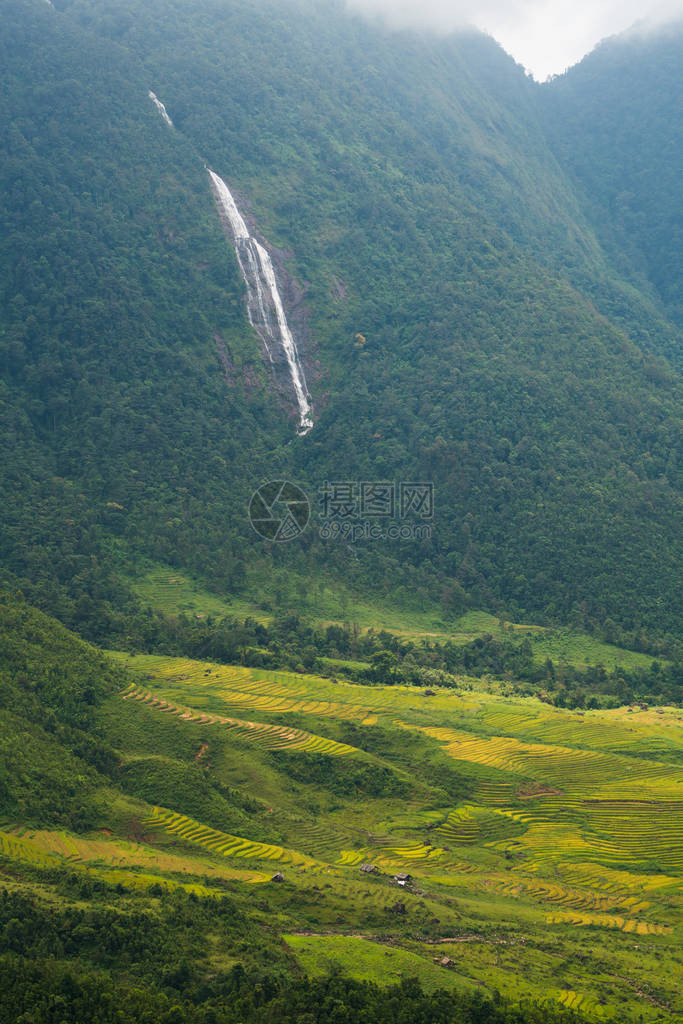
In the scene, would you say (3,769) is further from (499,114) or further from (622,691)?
(499,114)

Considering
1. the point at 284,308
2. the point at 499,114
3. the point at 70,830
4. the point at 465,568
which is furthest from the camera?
the point at 499,114

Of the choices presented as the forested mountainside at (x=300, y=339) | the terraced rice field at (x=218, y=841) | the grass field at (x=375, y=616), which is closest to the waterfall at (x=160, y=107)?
the forested mountainside at (x=300, y=339)

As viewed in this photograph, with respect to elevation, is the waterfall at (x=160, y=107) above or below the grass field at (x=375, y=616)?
above

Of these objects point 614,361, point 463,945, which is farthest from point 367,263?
point 463,945

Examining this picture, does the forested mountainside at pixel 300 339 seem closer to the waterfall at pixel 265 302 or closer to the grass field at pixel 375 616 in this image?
the waterfall at pixel 265 302

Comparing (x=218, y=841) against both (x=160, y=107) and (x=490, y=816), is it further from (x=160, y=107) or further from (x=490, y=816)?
(x=160, y=107)

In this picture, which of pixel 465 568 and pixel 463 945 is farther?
pixel 465 568
